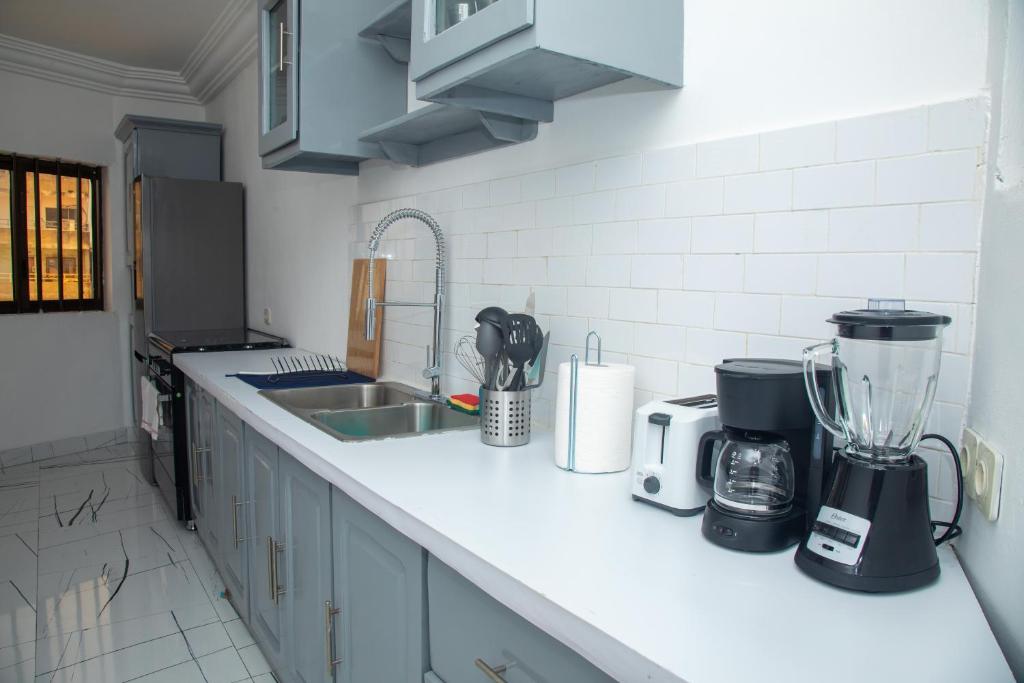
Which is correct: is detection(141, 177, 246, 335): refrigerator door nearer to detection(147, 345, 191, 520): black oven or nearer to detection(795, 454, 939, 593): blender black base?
detection(147, 345, 191, 520): black oven

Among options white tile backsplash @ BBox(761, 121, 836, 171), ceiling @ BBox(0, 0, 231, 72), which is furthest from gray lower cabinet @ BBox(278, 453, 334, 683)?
ceiling @ BBox(0, 0, 231, 72)

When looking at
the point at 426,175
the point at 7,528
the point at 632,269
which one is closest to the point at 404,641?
the point at 632,269

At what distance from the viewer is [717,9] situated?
1.41 meters

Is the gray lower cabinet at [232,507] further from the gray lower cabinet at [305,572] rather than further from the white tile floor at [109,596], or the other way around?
the gray lower cabinet at [305,572]

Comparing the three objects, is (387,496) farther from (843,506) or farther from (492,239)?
(492,239)

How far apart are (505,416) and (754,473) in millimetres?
682

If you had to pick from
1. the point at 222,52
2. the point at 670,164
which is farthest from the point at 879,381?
the point at 222,52

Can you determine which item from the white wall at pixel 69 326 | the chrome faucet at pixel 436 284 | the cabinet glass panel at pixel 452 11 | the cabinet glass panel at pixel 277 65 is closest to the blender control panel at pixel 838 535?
the cabinet glass panel at pixel 452 11

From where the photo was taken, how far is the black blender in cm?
87

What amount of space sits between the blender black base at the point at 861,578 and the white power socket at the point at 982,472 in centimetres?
11

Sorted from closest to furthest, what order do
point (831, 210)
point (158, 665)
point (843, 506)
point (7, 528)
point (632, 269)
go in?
point (843, 506)
point (831, 210)
point (632, 269)
point (158, 665)
point (7, 528)

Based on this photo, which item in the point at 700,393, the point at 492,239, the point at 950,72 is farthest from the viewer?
the point at 492,239

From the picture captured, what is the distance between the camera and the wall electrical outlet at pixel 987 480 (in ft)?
2.82

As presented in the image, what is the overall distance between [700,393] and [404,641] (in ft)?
2.56
